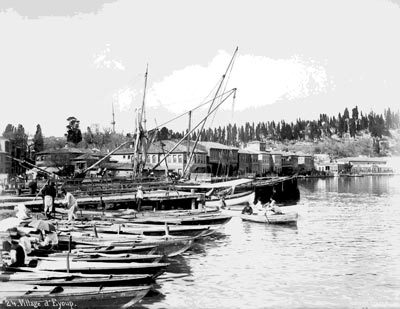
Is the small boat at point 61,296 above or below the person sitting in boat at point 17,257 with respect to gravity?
below

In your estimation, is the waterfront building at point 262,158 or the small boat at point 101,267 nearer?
the small boat at point 101,267

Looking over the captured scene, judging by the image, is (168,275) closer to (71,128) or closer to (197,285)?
(197,285)

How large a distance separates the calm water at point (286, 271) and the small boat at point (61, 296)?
3587 mm

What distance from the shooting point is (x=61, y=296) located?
50.6ft

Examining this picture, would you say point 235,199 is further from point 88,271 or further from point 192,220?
point 88,271

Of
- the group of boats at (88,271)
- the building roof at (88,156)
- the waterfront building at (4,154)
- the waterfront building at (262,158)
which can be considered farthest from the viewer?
the waterfront building at (262,158)

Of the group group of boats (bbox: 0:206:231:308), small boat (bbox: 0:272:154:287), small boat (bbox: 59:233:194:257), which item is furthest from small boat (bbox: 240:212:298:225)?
small boat (bbox: 0:272:154:287)

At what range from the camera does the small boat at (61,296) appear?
1515cm

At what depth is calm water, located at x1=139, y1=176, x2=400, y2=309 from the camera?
20.6 m

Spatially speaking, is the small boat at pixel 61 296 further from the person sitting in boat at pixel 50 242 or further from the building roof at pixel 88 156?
the building roof at pixel 88 156

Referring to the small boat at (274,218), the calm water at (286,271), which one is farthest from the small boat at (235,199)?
the calm water at (286,271)

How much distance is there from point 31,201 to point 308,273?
76.6ft

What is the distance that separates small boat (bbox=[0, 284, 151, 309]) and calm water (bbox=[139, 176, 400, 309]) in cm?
359

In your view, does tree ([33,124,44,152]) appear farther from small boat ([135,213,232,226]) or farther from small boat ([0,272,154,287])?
small boat ([0,272,154,287])
